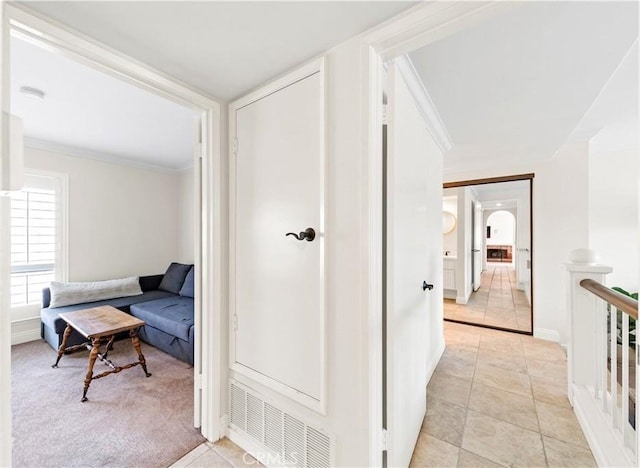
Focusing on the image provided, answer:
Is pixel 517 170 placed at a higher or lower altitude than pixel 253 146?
higher

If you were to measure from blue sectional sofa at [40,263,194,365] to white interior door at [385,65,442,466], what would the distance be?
198 cm

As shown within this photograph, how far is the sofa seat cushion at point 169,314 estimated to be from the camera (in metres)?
2.57

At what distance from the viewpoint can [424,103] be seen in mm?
1838

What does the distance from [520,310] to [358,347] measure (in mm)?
4048

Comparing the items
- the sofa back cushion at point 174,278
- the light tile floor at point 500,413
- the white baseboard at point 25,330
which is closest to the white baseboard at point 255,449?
the light tile floor at point 500,413

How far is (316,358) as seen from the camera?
1.25 meters

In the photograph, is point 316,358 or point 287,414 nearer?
point 316,358

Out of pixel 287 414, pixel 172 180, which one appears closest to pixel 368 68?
pixel 287 414

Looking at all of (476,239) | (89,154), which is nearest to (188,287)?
(89,154)

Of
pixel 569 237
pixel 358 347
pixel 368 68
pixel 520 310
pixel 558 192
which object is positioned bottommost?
pixel 520 310

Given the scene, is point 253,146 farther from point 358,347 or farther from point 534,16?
point 534,16

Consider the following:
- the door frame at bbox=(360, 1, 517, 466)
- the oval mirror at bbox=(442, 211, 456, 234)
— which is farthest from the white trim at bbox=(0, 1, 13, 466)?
the oval mirror at bbox=(442, 211, 456, 234)

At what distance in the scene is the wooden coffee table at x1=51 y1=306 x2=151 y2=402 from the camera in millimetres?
2059

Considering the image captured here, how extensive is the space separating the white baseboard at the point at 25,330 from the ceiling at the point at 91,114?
2063mm
